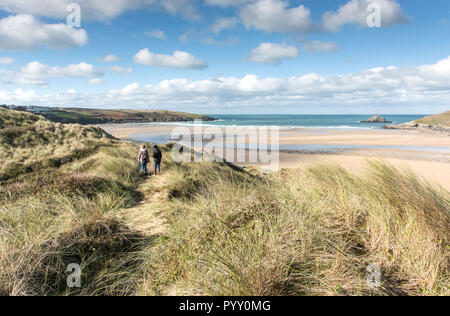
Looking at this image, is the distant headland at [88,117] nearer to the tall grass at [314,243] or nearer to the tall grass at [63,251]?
the tall grass at [63,251]

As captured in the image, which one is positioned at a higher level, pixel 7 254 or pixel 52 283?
pixel 7 254

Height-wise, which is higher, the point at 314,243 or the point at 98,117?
the point at 98,117

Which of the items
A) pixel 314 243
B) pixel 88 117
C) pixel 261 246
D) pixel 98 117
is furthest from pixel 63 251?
pixel 98 117

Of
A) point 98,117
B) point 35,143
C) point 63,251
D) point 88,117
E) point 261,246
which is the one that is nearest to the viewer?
point 261,246

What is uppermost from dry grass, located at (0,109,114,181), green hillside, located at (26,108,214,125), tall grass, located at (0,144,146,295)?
green hillside, located at (26,108,214,125)

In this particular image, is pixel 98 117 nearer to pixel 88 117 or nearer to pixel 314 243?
pixel 88 117

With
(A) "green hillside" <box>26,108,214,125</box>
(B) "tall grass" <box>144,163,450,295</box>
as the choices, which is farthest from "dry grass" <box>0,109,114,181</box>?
(A) "green hillside" <box>26,108,214,125</box>

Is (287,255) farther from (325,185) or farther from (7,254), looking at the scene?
(7,254)

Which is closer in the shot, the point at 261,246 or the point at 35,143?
the point at 261,246

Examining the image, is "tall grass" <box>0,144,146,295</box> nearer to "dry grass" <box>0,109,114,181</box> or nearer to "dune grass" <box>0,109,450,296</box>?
"dune grass" <box>0,109,450,296</box>
